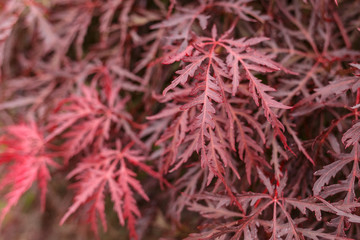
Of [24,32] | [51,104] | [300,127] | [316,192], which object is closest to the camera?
[316,192]

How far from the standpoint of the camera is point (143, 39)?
1.13m

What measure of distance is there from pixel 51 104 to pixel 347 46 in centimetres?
101

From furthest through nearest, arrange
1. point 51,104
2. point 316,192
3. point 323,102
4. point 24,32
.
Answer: point 24,32
point 51,104
point 323,102
point 316,192

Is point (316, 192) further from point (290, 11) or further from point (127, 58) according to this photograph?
point (127, 58)

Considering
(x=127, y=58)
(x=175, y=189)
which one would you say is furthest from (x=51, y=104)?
(x=175, y=189)

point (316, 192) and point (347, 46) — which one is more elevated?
point (347, 46)

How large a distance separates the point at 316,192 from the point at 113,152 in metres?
0.59

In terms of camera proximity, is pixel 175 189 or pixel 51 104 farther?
pixel 51 104

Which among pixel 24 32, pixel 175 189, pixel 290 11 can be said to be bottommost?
pixel 175 189

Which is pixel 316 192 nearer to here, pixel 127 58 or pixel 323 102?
pixel 323 102

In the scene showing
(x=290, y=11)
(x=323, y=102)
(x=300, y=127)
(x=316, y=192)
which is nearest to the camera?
(x=316, y=192)

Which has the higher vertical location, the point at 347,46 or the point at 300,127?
the point at 347,46

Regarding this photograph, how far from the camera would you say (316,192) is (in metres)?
0.68

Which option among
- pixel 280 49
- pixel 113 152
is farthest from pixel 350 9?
pixel 113 152
